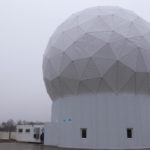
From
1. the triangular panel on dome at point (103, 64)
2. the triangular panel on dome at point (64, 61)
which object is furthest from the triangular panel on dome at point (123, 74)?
the triangular panel on dome at point (64, 61)

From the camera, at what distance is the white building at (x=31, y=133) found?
33125mm

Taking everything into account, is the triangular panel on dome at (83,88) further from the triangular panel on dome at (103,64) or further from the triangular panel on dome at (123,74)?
the triangular panel on dome at (123,74)

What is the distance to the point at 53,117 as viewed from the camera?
2633cm

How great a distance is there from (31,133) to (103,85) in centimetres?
1762

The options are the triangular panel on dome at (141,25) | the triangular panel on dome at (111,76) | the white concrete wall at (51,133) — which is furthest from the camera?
the triangular panel on dome at (141,25)

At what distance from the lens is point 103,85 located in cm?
2203

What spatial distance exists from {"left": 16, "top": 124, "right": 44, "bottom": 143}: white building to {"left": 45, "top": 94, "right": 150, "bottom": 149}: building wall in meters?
9.99

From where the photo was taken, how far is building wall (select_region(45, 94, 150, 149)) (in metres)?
21.4

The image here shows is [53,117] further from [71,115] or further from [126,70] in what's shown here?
[126,70]

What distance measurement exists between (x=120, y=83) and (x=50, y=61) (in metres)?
7.28

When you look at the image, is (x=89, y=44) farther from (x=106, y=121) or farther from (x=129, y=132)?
(x=129, y=132)

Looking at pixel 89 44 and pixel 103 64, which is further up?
pixel 89 44

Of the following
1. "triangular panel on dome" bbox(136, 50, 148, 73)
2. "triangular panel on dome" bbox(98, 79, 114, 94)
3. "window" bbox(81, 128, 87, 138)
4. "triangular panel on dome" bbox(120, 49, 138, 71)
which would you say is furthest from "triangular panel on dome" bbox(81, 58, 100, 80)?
"window" bbox(81, 128, 87, 138)


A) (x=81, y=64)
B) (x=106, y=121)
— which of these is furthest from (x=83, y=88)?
(x=106, y=121)
